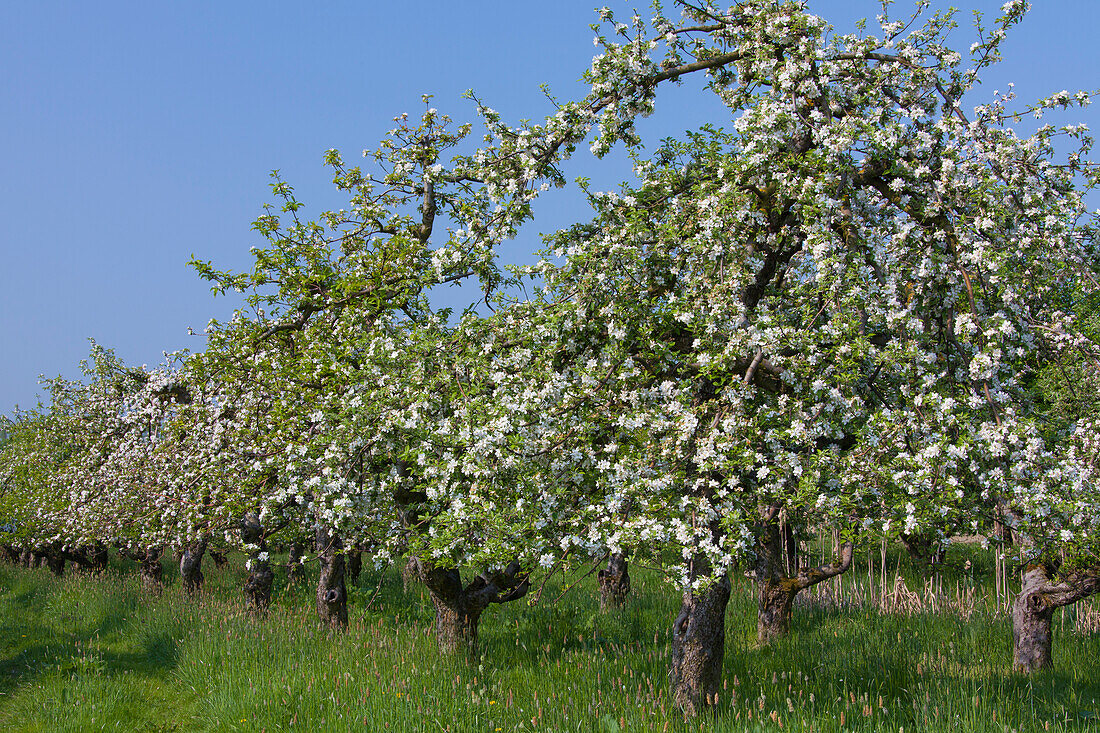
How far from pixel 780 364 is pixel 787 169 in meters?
2.37

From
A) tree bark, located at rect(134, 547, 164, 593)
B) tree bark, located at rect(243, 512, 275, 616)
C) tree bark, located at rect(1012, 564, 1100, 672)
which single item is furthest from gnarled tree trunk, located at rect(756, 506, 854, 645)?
tree bark, located at rect(134, 547, 164, 593)

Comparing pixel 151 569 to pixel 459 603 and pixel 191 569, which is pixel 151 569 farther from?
pixel 459 603

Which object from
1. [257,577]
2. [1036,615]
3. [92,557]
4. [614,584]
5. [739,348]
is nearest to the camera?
[739,348]

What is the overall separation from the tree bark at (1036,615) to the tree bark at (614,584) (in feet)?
25.3

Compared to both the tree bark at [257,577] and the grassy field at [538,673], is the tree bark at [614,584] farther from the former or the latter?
the tree bark at [257,577]

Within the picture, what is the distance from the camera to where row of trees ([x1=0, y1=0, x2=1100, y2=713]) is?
258 inches

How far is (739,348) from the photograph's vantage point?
6.88m

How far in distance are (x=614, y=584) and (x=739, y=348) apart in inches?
443

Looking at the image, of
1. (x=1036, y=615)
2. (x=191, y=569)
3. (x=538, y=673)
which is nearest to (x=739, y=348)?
(x=538, y=673)

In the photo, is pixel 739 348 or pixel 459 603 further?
pixel 459 603

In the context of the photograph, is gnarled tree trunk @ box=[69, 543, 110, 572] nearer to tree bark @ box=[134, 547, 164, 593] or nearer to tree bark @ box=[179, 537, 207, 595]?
tree bark @ box=[134, 547, 164, 593]

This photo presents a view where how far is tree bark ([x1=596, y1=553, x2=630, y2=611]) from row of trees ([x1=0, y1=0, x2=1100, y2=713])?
22.2 ft

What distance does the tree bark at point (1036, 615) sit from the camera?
32.9 feet

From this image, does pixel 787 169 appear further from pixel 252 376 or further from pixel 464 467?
pixel 252 376
